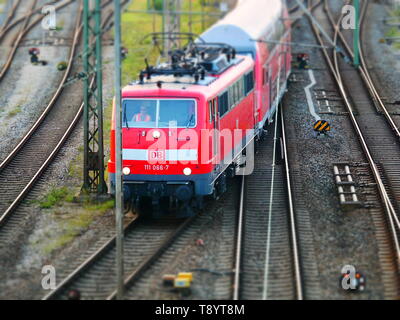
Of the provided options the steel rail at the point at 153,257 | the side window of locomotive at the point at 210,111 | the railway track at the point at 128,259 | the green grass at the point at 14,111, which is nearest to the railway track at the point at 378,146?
the steel rail at the point at 153,257

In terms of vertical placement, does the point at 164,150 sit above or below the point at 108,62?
above

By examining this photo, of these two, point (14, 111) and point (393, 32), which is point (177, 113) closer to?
point (14, 111)

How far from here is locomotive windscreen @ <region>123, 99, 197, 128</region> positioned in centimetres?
1981

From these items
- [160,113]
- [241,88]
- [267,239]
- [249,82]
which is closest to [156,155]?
[160,113]

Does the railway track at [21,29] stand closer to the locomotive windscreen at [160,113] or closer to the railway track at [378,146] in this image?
the railway track at [378,146]

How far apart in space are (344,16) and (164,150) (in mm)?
33908

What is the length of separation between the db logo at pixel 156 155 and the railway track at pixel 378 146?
478 centimetres

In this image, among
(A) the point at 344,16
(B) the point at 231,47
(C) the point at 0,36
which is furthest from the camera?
(A) the point at 344,16

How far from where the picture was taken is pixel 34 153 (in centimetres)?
2644

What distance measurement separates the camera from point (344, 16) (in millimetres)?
51531

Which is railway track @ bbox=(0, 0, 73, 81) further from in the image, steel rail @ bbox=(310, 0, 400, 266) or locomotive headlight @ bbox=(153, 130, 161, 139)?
locomotive headlight @ bbox=(153, 130, 161, 139)

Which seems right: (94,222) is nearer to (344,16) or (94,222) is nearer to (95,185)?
(95,185)

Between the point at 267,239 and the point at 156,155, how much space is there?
294 centimetres

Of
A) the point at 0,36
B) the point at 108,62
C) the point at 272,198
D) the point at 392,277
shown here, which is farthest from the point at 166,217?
the point at 0,36
